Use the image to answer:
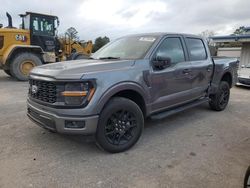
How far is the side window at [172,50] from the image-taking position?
4.54 m

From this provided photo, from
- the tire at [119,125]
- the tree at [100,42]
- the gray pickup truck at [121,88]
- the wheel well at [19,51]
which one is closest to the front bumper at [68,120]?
the gray pickup truck at [121,88]

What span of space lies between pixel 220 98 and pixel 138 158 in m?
3.58

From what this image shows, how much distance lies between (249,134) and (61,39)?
39.1 feet

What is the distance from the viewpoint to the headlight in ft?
11.0

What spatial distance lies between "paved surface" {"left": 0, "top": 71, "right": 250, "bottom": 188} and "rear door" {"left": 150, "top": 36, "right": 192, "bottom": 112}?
0.64 metres

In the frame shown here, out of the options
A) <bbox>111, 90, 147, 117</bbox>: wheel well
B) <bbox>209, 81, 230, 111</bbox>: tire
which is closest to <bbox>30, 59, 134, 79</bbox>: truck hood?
<bbox>111, 90, 147, 117</bbox>: wheel well

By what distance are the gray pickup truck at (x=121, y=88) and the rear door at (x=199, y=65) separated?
0.8 inches

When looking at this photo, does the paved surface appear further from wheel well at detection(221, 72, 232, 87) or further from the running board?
wheel well at detection(221, 72, 232, 87)

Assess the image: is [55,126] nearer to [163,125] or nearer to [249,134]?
[163,125]

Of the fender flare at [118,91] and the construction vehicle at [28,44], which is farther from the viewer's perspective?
the construction vehicle at [28,44]

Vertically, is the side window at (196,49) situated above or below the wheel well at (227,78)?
above

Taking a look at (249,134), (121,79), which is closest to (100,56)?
(121,79)

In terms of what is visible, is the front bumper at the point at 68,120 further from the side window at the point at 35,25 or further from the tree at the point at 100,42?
the tree at the point at 100,42

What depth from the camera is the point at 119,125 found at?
382 cm
